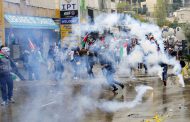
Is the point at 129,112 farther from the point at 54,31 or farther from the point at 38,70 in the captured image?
the point at 54,31

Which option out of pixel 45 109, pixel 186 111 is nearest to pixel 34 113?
pixel 45 109

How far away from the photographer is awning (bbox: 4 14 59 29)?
24.8 m

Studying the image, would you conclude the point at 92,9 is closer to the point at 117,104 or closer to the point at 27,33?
the point at 27,33

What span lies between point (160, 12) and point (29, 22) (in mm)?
39452

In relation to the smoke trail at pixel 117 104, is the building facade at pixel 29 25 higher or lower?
higher

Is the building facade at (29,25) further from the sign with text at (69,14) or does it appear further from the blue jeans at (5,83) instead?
the blue jeans at (5,83)

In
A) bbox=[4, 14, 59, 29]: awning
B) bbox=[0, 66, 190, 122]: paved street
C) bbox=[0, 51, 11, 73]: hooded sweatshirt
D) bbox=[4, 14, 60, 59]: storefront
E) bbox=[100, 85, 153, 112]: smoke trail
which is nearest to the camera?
bbox=[0, 66, 190, 122]: paved street

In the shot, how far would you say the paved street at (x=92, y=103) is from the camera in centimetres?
1158

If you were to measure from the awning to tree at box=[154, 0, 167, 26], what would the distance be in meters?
31.8

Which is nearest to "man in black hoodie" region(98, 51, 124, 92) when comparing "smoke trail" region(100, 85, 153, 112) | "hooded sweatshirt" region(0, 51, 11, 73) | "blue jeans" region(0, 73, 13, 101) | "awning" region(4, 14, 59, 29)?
"smoke trail" region(100, 85, 153, 112)

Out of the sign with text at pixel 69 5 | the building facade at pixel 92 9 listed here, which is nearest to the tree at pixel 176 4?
the building facade at pixel 92 9

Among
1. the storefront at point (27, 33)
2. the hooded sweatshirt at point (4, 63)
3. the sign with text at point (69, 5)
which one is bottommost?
the hooded sweatshirt at point (4, 63)

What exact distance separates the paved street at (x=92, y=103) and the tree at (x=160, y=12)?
1631 inches

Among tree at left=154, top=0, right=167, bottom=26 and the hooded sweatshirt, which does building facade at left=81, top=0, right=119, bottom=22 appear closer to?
the hooded sweatshirt
